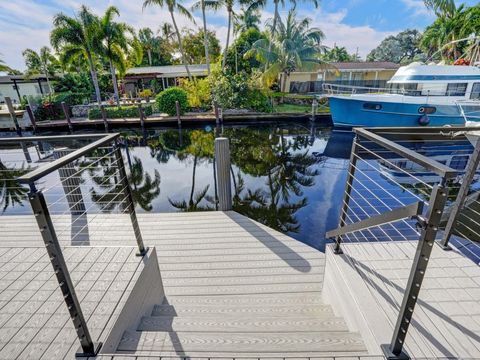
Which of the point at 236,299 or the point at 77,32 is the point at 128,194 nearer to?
the point at 236,299

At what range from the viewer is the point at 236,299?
226 cm

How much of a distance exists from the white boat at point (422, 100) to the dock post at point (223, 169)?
32.1ft

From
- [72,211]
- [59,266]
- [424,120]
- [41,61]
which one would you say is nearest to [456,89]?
[424,120]

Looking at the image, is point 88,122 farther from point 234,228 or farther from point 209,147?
point 234,228

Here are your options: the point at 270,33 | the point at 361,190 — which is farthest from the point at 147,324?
the point at 270,33

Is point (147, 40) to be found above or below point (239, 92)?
above

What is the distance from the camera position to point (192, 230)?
3.43m

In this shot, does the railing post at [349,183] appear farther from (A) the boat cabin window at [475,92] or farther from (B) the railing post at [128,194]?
(A) the boat cabin window at [475,92]

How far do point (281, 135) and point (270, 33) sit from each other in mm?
8756

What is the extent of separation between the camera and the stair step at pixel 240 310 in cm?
195

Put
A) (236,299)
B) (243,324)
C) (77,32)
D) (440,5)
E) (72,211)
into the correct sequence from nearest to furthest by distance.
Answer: (243,324)
(236,299)
(72,211)
(440,5)
(77,32)

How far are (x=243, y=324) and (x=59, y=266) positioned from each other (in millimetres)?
1226

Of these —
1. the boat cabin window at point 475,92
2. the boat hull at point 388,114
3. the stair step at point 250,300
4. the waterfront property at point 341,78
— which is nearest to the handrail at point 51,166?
the stair step at point 250,300

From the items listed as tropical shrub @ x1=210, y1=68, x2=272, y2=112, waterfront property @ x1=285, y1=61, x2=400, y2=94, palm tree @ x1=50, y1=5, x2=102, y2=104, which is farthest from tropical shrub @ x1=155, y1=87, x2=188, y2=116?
waterfront property @ x1=285, y1=61, x2=400, y2=94
